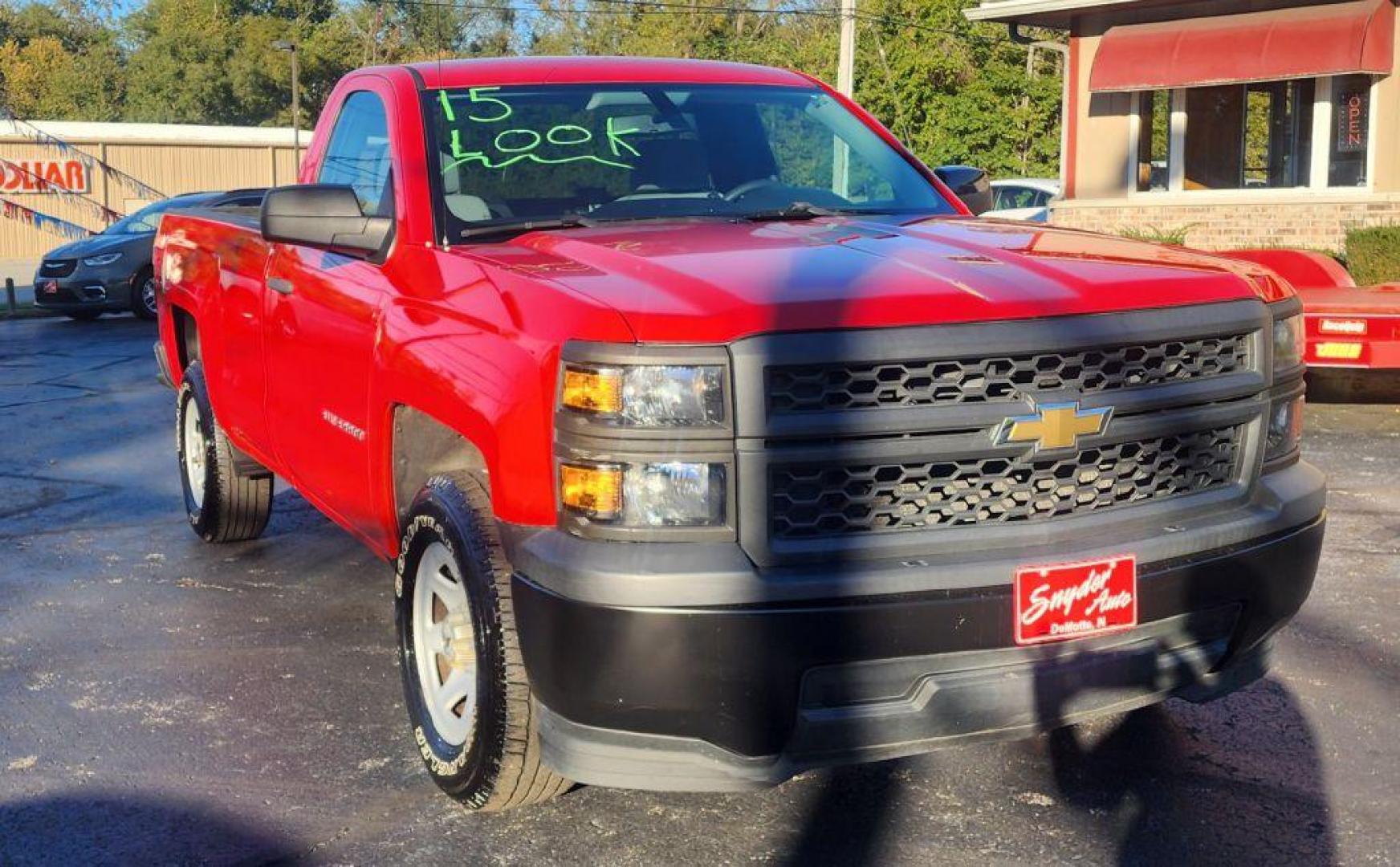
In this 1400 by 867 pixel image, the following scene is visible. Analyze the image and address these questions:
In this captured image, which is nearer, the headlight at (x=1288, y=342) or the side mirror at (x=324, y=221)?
the headlight at (x=1288, y=342)

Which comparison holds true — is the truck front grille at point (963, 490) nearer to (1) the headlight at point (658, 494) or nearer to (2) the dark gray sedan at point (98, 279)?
(1) the headlight at point (658, 494)

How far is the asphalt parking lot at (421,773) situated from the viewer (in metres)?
3.68

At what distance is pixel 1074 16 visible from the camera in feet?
66.6

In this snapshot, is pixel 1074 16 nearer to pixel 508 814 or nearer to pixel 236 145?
pixel 508 814

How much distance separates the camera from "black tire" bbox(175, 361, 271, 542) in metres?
6.50

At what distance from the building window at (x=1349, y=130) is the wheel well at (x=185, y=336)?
15260mm

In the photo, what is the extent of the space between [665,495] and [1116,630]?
1.02 m

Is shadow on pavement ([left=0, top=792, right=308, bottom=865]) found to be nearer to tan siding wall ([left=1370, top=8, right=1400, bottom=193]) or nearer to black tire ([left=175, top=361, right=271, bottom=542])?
black tire ([left=175, top=361, right=271, bottom=542])

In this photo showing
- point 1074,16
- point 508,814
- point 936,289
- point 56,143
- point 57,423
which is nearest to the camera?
point 936,289

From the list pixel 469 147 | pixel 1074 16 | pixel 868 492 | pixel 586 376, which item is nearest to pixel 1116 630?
pixel 868 492

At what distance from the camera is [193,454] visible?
7.02 m

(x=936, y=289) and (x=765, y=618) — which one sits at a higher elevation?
(x=936, y=289)

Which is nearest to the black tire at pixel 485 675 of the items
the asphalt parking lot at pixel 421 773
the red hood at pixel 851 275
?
the asphalt parking lot at pixel 421 773

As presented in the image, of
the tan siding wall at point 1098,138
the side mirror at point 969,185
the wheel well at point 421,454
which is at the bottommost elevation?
the wheel well at point 421,454
